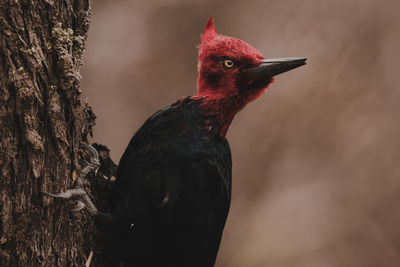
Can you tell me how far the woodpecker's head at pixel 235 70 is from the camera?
6.59 feet

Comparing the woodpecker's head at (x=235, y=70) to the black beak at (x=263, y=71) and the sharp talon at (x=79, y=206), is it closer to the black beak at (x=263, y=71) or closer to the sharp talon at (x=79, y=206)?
the black beak at (x=263, y=71)

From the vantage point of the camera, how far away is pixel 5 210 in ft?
4.10

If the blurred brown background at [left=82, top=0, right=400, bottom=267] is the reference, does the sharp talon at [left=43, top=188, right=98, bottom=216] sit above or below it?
below

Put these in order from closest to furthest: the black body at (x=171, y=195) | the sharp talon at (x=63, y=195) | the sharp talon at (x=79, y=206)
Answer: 1. the sharp talon at (x=63, y=195)
2. the sharp talon at (x=79, y=206)
3. the black body at (x=171, y=195)

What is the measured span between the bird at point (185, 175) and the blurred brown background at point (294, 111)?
2579 mm

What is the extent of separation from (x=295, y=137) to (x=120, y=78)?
2149 mm

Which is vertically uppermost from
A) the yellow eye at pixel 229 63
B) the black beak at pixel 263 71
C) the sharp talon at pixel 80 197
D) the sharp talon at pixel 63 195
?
the yellow eye at pixel 229 63

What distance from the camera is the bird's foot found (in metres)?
1.45

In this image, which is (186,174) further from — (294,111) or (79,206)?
(294,111)

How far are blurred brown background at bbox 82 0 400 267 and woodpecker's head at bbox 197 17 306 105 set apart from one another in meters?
2.59

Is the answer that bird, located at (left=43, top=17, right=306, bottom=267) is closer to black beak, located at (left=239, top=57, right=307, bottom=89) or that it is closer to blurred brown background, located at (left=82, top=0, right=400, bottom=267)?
black beak, located at (left=239, top=57, right=307, bottom=89)

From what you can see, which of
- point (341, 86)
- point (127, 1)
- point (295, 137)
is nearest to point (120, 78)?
point (127, 1)

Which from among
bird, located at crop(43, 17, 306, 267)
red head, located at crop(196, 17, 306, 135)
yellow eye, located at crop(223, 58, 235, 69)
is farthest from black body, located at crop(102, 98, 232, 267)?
yellow eye, located at crop(223, 58, 235, 69)

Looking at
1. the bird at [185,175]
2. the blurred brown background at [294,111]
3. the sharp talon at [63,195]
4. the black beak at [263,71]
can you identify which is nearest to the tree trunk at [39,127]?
the sharp talon at [63,195]
